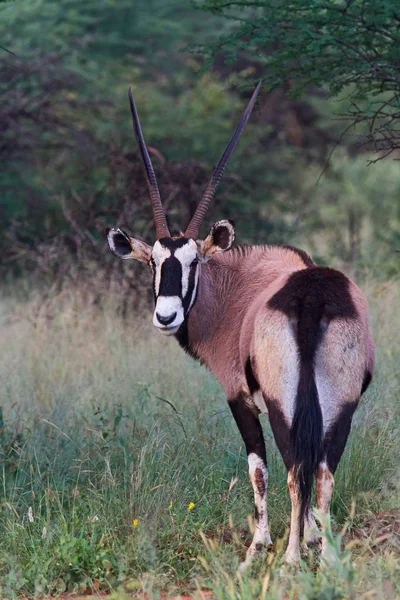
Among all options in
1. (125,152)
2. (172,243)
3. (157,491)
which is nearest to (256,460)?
(157,491)

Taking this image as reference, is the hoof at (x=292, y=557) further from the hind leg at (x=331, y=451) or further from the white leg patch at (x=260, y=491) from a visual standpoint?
the white leg patch at (x=260, y=491)

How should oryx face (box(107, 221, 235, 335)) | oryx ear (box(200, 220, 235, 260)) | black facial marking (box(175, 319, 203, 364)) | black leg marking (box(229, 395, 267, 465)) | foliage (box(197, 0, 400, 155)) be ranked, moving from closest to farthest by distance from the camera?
oryx face (box(107, 221, 235, 335)) < black leg marking (box(229, 395, 267, 465)) < oryx ear (box(200, 220, 235, 260)) < black facial marking (box(175, 319, 203, 364)) < foliage (box(197, 0, 400, 155))

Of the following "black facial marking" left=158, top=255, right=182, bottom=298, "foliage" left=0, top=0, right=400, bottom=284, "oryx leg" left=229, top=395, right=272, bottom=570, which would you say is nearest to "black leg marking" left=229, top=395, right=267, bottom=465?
"oryx leg" left=229, top=395, right=272, bottom=570

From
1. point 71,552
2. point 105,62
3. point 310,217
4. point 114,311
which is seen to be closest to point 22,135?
point 105,62

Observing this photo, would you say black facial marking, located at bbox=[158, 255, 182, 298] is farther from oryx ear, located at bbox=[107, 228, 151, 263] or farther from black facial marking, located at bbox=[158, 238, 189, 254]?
oryx ear, located at bbox=[107, 228, 151, 263]

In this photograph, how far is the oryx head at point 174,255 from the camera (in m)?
4.88

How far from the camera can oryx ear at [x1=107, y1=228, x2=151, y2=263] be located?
5.43 meters

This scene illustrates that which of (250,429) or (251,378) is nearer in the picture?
(251,378)

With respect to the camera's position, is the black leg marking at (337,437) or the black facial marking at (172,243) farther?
the black facial marking at (172,243)

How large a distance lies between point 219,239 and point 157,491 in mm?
1425

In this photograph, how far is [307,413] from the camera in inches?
167

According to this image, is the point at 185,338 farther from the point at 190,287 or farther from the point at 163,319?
the point at 163,319

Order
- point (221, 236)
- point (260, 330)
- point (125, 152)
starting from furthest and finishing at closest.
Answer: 1. point (125, 152)
2. point (221, 236)
3. point (260, 330)

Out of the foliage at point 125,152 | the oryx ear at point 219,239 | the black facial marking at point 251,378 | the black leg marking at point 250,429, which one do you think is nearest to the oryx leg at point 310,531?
the black leg marking at point 250,429
